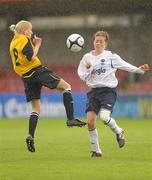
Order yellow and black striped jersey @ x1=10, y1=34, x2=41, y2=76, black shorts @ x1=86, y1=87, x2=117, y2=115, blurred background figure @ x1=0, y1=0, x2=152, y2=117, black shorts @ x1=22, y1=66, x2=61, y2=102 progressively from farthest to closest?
blurred background figure @ x1=0, y1=0, x2=152, y2=117 → black shorts @ x1=22, y1=66, x2=61, y2=102 → yellow and black striped jersey @ x1=10, y1=34, x2=41, y2=76 → black shorts @ x1=86, y1=87, x2=117, y2=115

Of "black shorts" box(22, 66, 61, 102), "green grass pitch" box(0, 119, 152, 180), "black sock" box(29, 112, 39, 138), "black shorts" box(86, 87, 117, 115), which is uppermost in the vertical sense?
"black shorts" box(22, 66, 61, 102)

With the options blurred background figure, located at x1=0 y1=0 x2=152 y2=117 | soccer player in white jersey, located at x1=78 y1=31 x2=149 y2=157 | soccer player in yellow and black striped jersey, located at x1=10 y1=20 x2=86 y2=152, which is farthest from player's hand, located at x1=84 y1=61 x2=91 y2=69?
blurred background figure, located at x1=0 y1=0 x2=152 y2=117

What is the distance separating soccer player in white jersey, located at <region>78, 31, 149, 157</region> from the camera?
12.1 metres

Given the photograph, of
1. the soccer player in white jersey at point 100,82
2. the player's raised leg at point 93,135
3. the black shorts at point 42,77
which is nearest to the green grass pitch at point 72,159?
the player's raised leg at point 93,135

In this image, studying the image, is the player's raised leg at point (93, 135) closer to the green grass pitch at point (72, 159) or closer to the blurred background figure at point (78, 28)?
the green grass pitch at point (72, 159)

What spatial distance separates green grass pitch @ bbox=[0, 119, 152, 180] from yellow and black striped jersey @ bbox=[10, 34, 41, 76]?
52.7 inches

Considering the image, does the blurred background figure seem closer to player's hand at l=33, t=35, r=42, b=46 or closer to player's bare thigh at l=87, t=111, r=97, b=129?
player's hand at l=33, t=35, r=42, b=46

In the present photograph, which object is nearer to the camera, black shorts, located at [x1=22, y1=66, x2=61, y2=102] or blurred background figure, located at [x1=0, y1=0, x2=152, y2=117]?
black shorts, located at [x1=22, y1=66, x2=61, y2=102]

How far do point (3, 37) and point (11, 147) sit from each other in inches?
794

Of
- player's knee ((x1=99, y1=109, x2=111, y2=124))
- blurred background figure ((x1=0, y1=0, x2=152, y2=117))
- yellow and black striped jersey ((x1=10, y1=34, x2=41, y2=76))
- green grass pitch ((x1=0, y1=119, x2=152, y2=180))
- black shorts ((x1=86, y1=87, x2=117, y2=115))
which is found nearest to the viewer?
green grass pitch ((x1=0, y1=119, x2=152, y2=180))

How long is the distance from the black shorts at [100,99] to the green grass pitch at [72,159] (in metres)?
0.74

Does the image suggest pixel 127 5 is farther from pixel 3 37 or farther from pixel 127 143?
pixel 127 143

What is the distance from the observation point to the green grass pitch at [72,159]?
9.81m

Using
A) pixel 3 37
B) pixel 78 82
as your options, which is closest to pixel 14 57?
pixel 78 82
